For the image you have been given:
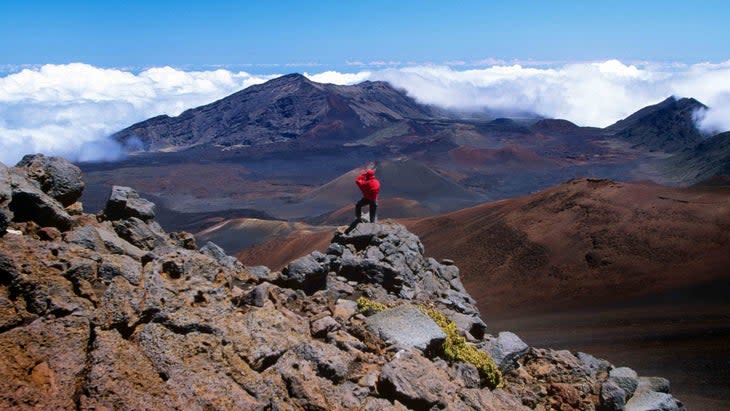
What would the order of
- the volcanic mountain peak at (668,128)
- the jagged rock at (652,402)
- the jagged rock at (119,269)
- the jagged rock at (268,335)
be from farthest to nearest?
1. the volcanic mountain peak at (668,128)
2. the jagged rock at (652,402)
3. the jagged rock at (119,269)
4. the jagged rock at (268,335)

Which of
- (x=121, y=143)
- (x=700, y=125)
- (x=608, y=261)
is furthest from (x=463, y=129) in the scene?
(x=608, y=261)

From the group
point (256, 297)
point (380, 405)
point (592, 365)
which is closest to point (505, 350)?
point (592, 365)

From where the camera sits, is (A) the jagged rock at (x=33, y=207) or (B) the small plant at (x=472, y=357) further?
(B) the small plant at (x=472, y=357)

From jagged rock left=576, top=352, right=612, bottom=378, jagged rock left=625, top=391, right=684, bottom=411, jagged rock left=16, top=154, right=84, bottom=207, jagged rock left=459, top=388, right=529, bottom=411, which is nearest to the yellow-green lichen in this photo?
jagged rock left=459, top=388, right=529, bottom=411

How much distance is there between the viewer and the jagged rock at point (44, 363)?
448cm

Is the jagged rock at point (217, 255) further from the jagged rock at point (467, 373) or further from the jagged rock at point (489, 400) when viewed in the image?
the jagged rock at point (489, 400)

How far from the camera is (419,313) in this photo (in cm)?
787

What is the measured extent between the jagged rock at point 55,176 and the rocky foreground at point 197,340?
2 centimetres

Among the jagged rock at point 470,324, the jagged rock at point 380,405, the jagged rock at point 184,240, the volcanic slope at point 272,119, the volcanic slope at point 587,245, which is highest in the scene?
the volcanic slope at point 272,119

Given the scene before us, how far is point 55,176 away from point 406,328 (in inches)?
197

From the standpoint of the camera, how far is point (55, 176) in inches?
326

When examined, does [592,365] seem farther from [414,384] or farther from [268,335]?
[268,335]

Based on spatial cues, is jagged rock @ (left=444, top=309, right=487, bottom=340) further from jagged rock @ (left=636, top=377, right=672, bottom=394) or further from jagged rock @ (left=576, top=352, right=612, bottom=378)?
jagged rock @ (left=636, top=377, right=672, bottom=394)

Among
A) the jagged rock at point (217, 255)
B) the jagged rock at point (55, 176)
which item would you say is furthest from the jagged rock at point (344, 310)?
the jagged rock at point (55, 176)
